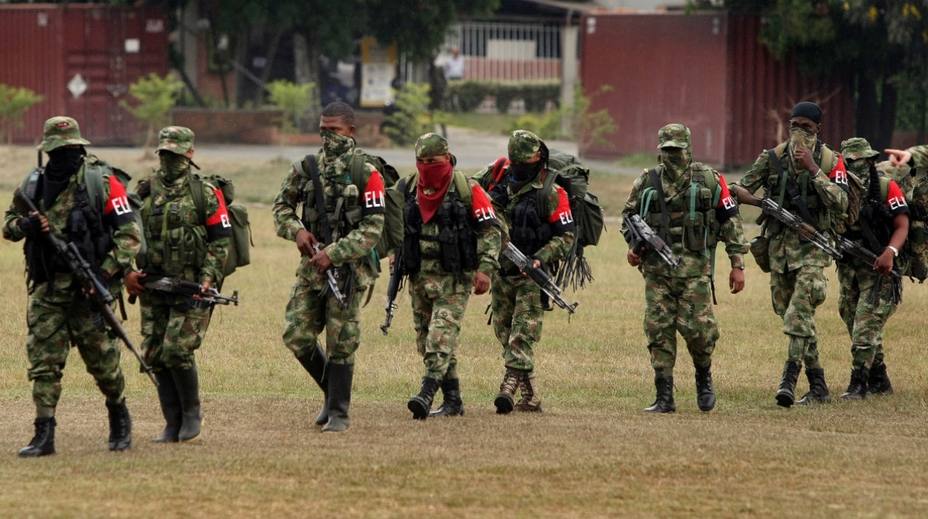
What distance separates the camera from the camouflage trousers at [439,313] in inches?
404

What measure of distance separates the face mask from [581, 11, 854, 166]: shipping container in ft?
63.7

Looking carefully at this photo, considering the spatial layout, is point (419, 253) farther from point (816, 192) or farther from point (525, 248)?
point (816, 192)

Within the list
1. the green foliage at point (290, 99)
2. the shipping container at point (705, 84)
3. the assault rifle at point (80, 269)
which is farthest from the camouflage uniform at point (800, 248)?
the green foliage at point (290, 99)

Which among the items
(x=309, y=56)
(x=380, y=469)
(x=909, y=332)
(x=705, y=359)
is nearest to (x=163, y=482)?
(x=380, y=469)

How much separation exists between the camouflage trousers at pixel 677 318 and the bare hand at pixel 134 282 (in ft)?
11.5

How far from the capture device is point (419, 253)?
10.4 m

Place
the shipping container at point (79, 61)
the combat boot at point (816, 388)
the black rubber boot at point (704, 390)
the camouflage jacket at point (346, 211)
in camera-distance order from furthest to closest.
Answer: the shipping container at point (79, 61) < the combat boot at point (816, 388) < the black rubber boot at point (704, 390) < the camouflage jacket at point (346, 211)

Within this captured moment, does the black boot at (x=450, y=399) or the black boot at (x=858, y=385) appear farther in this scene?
the black boot at (x=858, y=385)

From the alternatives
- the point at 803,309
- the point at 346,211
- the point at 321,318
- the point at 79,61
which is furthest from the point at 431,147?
the point at 79,61

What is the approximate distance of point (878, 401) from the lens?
1202 centimetres

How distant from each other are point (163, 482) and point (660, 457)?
8.71ft

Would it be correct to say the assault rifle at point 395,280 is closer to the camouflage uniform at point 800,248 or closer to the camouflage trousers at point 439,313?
the camouflage trousers at point 439,313

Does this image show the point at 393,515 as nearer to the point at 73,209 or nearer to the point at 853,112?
the point at 73,209

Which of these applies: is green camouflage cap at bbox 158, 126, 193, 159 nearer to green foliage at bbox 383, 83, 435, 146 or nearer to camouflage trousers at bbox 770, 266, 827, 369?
camouflage trousers at bbox 770, 266, 827, 369
